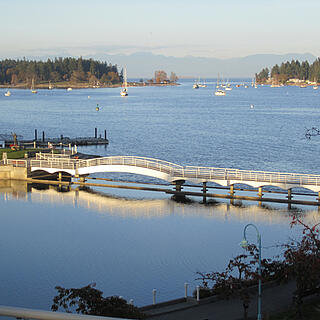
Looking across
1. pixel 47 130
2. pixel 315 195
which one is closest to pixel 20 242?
pixel 315 195

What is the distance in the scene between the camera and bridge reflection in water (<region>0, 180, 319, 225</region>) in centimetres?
4072

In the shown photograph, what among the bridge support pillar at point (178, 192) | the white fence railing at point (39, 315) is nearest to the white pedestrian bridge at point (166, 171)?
the bridge support pillar at point (178, 192)

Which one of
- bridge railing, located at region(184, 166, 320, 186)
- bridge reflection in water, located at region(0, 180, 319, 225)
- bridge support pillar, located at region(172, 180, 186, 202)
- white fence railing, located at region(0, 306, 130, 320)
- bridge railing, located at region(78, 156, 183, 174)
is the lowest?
bridge reflection in water, located at region(0, 180, 319, 225)

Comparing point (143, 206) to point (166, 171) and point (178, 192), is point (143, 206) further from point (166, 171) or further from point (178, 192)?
point (166, 171)

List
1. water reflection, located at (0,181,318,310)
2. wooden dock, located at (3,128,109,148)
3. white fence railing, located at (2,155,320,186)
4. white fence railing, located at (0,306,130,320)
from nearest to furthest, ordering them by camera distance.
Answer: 1. white fence railing, located at (0,306,130,320)
2. water reflection, located at (0,181,318,310)
3. white fence railing, located at (2,155,320,186)
4. wooden dock, located at (3,128,109,148)

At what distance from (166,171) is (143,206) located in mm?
4995

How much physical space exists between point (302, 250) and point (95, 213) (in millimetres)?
25468

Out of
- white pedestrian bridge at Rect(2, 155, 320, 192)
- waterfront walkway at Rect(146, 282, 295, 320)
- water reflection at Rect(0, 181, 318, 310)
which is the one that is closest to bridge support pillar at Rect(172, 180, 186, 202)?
white pedestrian bridge at Rect(2, 155, 320, 192)

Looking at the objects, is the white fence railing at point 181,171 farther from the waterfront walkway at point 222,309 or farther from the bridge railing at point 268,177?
the waterfront walkway at point 222,309

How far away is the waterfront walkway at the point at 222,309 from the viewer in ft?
64.7

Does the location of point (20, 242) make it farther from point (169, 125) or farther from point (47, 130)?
point (169, 125)

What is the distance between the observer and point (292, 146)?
283 feet

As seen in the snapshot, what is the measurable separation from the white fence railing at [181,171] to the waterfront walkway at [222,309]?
880 inches

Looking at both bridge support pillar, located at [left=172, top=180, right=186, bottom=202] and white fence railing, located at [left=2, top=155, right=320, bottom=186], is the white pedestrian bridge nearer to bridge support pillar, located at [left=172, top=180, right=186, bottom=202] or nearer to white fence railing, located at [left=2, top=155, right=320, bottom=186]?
white fence railing, located at [left=2, top=155, right=320, bottom=186]
